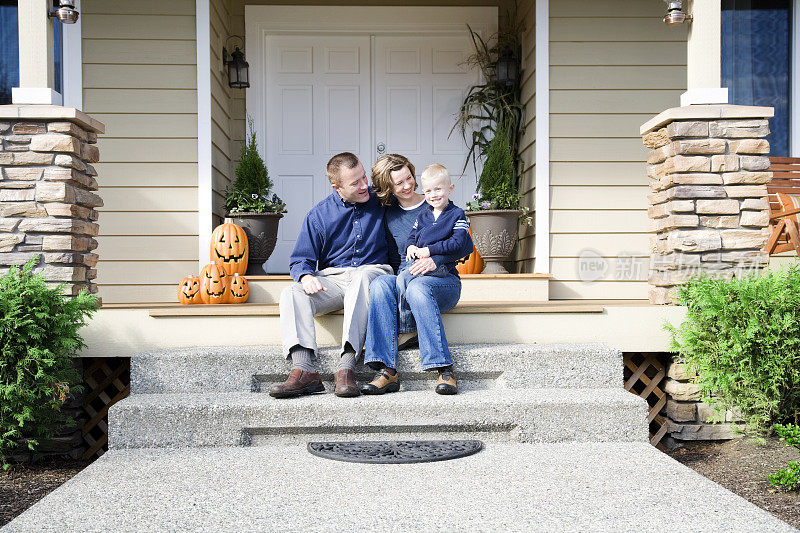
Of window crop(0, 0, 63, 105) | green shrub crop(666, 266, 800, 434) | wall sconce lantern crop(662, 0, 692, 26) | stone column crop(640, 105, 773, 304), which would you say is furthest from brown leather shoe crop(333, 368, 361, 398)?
window crop(0, 0, 63, 105)

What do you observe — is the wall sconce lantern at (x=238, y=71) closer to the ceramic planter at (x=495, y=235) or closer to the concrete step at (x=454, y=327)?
the ceramic planter at (x=495, y=235)

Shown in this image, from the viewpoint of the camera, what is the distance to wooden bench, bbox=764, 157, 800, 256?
4219 millimetres

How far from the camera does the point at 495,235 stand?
4785mm

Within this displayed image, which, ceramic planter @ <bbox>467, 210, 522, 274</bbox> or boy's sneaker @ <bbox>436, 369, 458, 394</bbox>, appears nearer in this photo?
boy's sneaker @ <bbox>436, 369, 458, 394</bbox>

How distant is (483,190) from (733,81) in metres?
2.03

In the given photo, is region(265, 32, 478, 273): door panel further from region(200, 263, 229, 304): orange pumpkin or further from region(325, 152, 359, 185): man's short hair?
region(325, 152, 359, 185): man's short hair

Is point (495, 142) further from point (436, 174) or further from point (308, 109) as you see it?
point (436, 174)

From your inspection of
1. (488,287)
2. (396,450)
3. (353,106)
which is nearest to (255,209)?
(353,106)

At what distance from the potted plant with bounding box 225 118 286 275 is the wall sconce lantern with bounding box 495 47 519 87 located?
71.8 inches

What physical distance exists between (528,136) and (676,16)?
170cm

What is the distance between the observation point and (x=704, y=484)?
225cm

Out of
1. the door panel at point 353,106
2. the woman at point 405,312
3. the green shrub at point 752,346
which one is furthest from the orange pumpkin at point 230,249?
the green shrub at point 752,346

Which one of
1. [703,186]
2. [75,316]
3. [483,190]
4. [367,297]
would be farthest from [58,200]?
[703,186]

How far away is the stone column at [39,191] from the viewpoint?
3.27m
